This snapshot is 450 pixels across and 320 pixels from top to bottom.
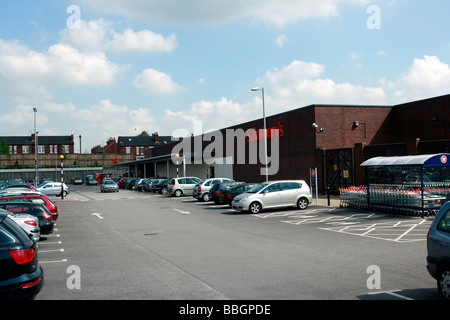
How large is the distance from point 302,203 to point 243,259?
12.6m

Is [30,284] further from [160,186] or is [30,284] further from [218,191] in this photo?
[160,186]

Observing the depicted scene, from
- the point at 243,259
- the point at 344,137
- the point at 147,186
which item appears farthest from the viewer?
the point at 147,186

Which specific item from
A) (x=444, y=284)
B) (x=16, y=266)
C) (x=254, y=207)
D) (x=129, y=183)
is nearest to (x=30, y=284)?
(x=16, y=266)

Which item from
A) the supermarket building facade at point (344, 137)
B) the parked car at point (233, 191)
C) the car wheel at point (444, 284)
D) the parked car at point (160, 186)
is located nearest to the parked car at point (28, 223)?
the car wheel at point (444, 284)

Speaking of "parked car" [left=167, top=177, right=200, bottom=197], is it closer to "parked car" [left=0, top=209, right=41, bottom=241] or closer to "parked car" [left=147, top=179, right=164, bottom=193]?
"parked car" [left=147, top=179, right=164, bottom=193]

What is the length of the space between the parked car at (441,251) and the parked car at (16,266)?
607 cm

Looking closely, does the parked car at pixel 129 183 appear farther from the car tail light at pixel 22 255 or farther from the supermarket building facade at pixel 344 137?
the car tail light at pixel 22 255

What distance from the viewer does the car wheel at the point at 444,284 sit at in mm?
6421

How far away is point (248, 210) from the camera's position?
70.1ft

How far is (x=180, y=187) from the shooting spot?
3706cm

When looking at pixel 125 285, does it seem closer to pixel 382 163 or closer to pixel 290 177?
pixel 382 163

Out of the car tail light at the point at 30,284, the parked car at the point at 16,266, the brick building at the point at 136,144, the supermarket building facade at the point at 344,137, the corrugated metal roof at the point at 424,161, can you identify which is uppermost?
the brick building at the point at 136,144

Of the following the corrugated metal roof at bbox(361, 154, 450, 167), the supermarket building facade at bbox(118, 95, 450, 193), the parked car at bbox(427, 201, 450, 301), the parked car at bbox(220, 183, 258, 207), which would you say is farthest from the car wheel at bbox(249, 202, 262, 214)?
the parked car at bbox(427, 201, 450, 301)

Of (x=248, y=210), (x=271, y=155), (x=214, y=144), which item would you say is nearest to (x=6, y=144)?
(x=214, y=144)
